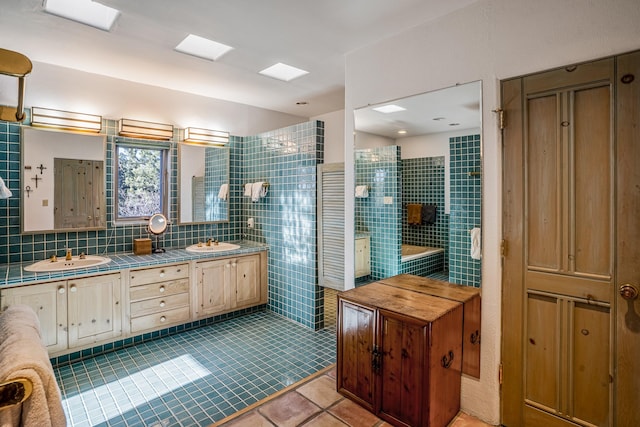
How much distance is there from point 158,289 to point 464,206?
2.84 metres

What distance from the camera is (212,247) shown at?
12.7 feet

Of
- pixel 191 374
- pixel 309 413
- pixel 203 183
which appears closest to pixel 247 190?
pixel 203 183

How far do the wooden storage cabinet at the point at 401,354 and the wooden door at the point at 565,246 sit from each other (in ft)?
1.19

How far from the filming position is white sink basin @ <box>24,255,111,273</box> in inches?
108

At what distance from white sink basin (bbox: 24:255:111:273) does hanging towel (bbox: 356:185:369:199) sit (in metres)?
2.35

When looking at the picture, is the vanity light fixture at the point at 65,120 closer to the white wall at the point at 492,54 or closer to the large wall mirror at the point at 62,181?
the large wall mirror at the point at 62,181

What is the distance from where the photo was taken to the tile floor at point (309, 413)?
192 centimetres

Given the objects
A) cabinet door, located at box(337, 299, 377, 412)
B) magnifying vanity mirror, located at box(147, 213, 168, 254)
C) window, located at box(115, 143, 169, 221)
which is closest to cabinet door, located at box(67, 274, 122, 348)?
magnifying vanity mirror, located at box(147, 213, 168, 254)

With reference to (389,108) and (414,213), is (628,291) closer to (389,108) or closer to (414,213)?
(414,213)

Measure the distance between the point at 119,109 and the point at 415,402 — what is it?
3.69 m

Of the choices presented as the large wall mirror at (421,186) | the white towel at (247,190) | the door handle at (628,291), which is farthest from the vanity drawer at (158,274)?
the door handle at (628,291)

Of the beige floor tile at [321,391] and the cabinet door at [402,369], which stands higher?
the cabinet door at [402,369]

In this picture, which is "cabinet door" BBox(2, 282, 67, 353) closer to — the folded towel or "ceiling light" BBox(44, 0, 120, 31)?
the folded towel

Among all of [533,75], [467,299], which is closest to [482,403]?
[467,299]
